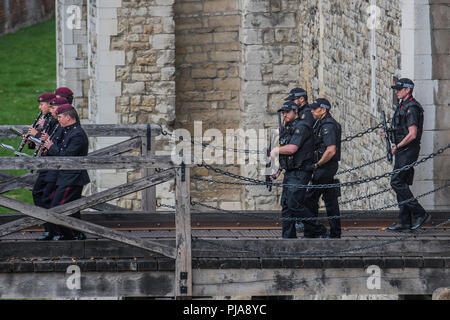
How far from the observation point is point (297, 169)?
12.4 m

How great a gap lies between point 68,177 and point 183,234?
1.50 meters

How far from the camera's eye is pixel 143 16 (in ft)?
63.4

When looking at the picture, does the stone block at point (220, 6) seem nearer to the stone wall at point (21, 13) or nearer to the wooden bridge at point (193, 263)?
the wooden bridge at point (193, 263)

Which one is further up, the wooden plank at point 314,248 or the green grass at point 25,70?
the green grass at point 25,70

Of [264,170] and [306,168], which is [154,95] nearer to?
[264,170]

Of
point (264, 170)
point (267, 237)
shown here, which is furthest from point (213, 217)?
point (264, 170)

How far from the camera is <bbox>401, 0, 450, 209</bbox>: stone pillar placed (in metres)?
13.7

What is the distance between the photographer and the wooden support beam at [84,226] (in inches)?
433

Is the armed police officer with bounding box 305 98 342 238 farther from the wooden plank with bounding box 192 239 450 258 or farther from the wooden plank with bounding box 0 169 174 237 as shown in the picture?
the wooden plank with bounding box 0 169 174 237

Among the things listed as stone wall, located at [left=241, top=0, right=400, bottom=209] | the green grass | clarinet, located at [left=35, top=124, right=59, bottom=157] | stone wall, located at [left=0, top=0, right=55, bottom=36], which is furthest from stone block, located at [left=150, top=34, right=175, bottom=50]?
stone wall, located at [left=0, top=0, right=55, bottom=36]

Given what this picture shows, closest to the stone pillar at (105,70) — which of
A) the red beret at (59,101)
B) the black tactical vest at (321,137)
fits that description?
the red beret at (59,101)

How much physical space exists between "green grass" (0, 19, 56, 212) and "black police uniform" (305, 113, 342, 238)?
2370 cm

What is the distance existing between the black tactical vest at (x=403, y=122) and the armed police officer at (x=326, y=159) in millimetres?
675

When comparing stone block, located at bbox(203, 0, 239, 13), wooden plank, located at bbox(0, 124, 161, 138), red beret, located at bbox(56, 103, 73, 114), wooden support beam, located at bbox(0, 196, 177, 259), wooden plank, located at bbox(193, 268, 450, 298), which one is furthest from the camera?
stone block, located at bbox(203, 0, 239, 13)
